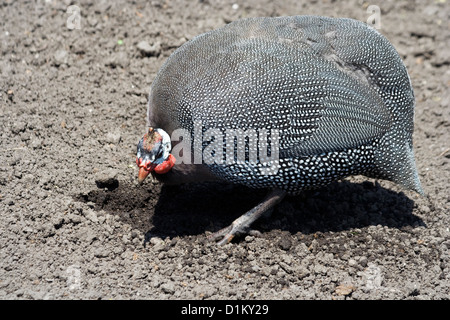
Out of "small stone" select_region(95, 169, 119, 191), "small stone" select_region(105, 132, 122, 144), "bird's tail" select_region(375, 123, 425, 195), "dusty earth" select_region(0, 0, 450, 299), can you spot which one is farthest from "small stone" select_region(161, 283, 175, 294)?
"bird's tail" select_region(375, 123, 425, 195)

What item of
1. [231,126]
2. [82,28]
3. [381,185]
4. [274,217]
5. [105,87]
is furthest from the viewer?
[82,28]

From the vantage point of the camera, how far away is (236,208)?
4.69m

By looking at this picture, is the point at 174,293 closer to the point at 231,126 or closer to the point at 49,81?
the point at 231,126

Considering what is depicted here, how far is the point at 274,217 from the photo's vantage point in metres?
4.59

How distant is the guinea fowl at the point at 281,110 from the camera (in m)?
3.87

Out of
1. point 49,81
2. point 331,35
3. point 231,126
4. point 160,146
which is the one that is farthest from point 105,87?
point 331,35

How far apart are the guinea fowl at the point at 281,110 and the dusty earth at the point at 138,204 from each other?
36cm

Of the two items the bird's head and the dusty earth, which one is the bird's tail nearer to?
the dusty earth

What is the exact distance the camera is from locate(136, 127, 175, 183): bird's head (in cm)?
413

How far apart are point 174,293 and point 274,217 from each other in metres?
1.13

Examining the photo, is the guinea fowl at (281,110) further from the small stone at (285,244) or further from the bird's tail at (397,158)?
the small stone at (285,244)

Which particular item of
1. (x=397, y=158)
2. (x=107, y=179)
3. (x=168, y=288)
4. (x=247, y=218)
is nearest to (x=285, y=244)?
(x=247, y=218)

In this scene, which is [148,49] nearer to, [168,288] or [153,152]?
[153,152]

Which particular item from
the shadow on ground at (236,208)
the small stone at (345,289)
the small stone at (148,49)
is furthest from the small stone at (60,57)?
the small stone at (345,289)
